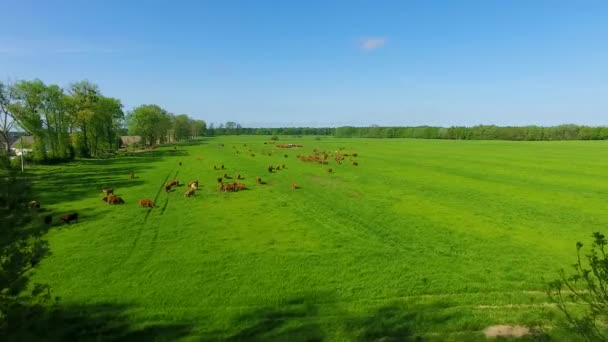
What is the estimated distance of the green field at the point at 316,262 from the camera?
10.6 meters

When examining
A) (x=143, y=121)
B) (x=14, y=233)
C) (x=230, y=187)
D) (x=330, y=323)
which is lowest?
(x=330, y=323)

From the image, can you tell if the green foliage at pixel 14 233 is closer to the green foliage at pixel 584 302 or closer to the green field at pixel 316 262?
the green field at pixel 316 262

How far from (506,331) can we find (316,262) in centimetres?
720

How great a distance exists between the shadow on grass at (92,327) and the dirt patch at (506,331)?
7.75 m

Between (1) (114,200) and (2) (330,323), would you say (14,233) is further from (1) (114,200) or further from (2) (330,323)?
(1) (114,200)

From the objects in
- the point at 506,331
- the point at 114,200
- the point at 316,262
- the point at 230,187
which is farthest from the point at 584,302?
the point at 114,200

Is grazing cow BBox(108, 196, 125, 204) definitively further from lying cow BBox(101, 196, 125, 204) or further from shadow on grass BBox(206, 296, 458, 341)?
shadow on grass BBox(206, 296, 458, 341)

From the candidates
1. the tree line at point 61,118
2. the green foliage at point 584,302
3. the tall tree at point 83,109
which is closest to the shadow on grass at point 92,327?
the green foliage at point 584,302

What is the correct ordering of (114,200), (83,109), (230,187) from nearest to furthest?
(114,200)
(230,187)
(83,109)

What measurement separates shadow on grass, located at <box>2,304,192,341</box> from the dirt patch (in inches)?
305

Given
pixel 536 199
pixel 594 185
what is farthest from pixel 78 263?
pixel 594 185

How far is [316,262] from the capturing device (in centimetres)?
1541

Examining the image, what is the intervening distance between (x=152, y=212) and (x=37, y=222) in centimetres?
1936

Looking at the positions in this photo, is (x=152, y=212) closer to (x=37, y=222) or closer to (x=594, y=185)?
(x=37, y=222)
